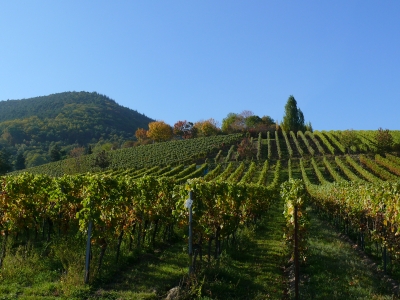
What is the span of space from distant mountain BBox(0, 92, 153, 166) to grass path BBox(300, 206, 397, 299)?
266 feet

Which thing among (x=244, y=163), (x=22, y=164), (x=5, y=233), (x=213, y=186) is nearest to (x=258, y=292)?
(x=213, y=186)

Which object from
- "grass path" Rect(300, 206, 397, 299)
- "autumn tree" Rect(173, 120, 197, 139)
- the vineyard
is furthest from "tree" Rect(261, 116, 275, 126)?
"grass path" Rect(300, 206, 397, 299)

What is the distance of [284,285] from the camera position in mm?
8945

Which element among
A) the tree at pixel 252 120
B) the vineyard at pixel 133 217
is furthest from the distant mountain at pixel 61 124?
the vineyard at pixel 133 217

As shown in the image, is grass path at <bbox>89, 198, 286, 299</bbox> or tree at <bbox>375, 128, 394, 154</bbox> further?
tree at <bbox>375, 128, 394, 154</bbox>

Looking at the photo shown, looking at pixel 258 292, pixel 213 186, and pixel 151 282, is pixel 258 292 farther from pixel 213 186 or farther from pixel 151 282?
pixel 213 186

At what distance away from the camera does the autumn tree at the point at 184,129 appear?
346ft

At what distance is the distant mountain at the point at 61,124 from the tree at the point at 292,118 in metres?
48.4

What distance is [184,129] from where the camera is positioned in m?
108

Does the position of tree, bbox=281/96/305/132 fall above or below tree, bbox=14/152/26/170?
above

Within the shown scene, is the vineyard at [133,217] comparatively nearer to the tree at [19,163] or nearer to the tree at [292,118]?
the tree at [19,163]

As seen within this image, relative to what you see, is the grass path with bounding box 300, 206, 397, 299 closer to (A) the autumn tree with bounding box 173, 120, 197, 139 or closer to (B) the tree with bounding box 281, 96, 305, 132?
(B) the tree with bounding box 281, 96, 305, 132

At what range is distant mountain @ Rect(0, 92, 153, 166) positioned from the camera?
4085 inches

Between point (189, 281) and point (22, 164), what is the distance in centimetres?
8287
